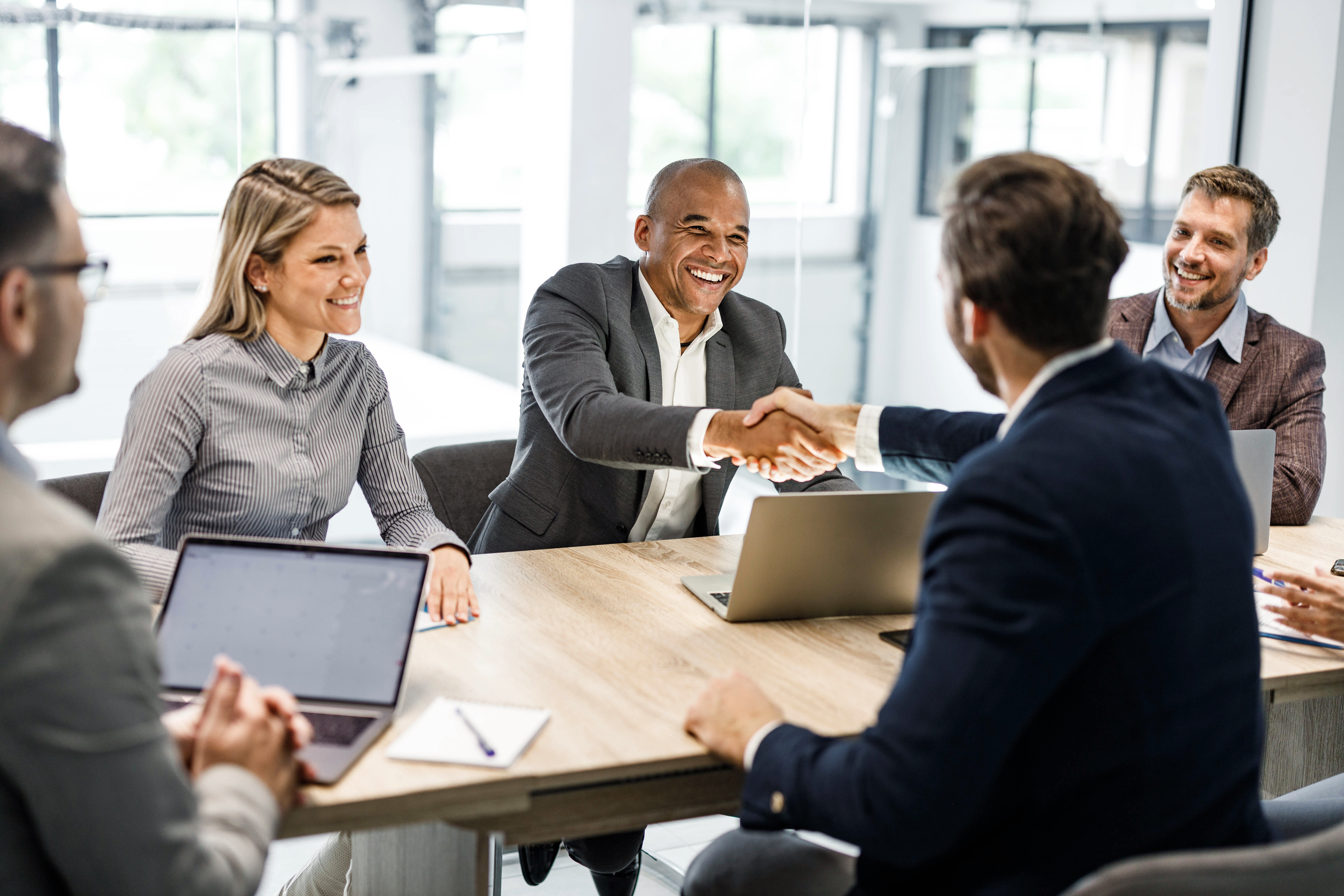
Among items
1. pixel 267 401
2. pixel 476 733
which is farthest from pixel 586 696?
pixel 267 401

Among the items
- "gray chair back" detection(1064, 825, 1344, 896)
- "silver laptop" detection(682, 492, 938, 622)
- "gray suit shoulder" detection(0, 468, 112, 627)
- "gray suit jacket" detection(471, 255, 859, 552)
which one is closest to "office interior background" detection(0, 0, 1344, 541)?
"gray suit jacket" detection(471, 255, 859, 552)

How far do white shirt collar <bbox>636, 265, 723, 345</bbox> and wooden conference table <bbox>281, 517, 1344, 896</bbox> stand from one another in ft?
1.95

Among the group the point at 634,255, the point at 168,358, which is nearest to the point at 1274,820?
the point at 168,358

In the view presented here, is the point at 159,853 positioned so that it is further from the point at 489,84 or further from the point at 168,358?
the point at 489,84

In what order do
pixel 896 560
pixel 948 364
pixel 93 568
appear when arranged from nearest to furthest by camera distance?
pixel 93 568
pixel 896 560
pixel 948 364

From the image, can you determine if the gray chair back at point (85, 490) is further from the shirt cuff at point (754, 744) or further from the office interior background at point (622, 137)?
the office interior background at point (622, 137)

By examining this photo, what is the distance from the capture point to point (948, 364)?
5.52 metres

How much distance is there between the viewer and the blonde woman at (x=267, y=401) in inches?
77.0

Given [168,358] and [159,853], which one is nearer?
[159,853]

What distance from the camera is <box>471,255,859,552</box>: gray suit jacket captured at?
7.93ft

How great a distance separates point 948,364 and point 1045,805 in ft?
14.6

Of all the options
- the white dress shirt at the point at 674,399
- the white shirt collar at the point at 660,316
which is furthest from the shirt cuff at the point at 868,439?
the white shirt collar at the point at 660,316

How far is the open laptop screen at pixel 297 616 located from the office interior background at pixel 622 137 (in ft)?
9.30

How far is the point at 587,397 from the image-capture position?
2.35m
